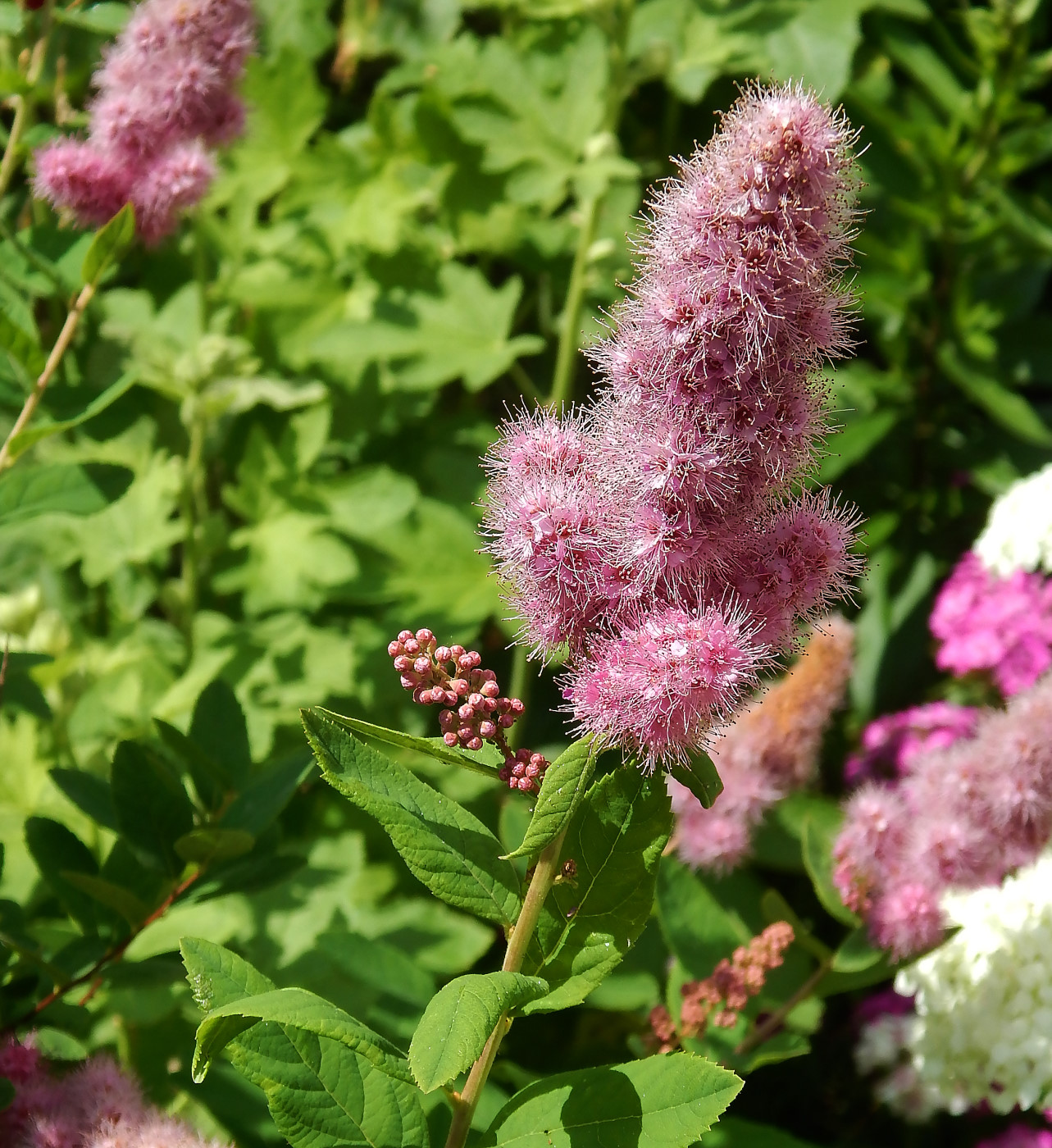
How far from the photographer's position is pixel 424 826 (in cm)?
72

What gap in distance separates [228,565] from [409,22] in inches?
42.0

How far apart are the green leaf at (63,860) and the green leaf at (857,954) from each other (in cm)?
72

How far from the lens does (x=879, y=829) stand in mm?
1268

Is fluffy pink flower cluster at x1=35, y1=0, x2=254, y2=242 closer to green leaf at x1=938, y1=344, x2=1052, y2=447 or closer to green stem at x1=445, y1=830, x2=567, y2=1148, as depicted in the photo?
green stem at x1=445, y1=830, x2=567, y2=1148

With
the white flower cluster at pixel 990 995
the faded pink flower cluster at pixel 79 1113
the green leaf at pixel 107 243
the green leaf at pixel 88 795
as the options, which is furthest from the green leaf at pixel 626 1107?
the green leaf at pixel 107 243

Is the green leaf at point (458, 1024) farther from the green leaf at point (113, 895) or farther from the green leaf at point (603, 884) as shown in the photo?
the green leaf at point (113, 895)

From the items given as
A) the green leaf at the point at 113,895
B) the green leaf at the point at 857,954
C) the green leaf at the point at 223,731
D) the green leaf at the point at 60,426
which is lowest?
the green leaf at the point at 857,954

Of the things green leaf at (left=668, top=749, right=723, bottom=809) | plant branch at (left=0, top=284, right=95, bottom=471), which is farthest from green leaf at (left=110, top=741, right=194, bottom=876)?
green leaf at (left=668, top=749, right=723, bottom=809)

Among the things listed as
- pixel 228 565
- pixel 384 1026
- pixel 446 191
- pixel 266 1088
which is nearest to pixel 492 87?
pixel 446 191

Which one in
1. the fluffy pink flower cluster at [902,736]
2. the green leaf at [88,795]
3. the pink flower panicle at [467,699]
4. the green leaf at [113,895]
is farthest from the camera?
the fluffy pink flower cluster at [902,736]

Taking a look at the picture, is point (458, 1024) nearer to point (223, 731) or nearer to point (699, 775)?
point (699, 775)

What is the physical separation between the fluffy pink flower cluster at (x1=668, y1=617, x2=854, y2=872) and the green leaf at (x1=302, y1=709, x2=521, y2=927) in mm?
678

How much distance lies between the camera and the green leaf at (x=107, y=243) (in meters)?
1.01

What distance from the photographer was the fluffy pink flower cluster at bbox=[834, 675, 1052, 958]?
1211mm
